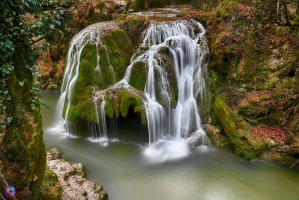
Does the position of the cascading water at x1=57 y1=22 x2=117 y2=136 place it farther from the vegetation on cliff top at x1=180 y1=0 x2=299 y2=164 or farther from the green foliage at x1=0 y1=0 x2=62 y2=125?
the vegetation on cliff top at x1=180 y1=0 x2=299 y2=164

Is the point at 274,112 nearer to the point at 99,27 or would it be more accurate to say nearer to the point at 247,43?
the point at 247,43

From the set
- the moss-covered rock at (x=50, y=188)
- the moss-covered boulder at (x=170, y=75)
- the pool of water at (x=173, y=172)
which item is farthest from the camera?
the moss-covered boulder at (x=170, y=75)

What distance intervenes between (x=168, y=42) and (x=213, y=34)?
2602 millimetres

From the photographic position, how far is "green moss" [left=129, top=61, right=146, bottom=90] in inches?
326

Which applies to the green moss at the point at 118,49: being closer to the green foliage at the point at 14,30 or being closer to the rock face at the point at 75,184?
the rock face at the point at 75,184

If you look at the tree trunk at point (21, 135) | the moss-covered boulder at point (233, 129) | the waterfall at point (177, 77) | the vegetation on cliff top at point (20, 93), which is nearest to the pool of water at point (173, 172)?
the moss-covered boulder at point (233, 129)

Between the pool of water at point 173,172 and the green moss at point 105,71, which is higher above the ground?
the green moss at point 105,71

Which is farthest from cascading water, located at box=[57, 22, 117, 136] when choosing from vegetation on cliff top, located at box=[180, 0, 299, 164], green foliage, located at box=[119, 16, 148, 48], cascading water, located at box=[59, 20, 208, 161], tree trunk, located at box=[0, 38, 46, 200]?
vegetation on cliff top, located at box=[180, 0, 299, 164]

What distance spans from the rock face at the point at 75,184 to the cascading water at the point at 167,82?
8.19 feet

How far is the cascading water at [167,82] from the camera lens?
800cm

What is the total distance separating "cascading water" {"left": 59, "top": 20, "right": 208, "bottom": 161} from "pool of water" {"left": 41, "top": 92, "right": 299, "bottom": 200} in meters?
0.54

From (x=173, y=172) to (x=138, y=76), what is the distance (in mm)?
4697

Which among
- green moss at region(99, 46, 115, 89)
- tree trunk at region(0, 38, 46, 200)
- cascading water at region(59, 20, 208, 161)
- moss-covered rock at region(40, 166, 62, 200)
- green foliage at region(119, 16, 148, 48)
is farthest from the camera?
green foliage at region(119, 16, 148, 48)

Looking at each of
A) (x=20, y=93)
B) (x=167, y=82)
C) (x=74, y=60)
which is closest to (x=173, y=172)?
(x=167, y=82)
